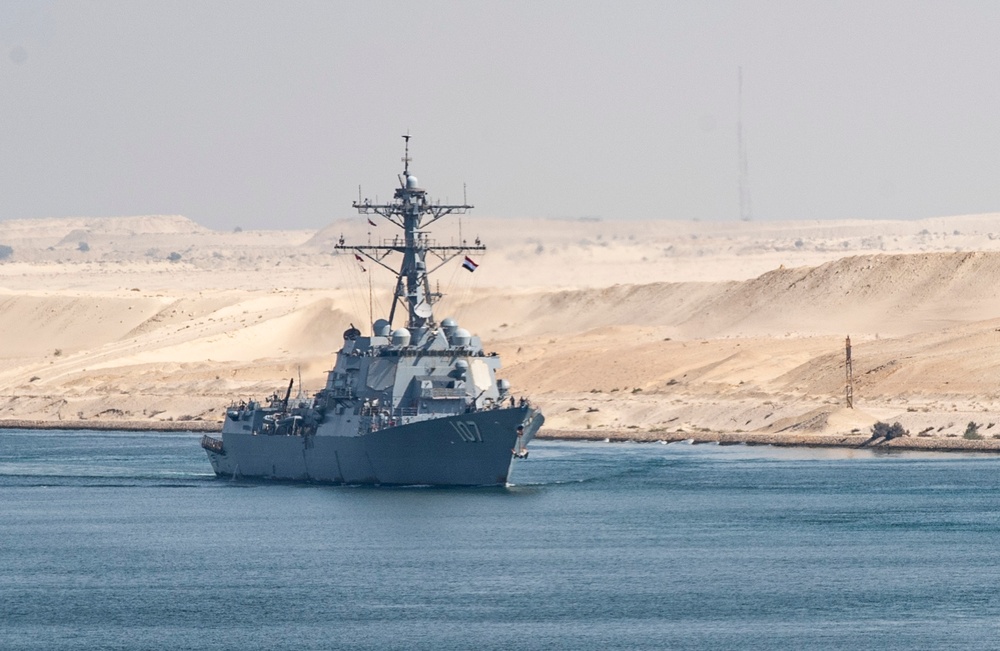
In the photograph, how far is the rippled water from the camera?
41.4 m

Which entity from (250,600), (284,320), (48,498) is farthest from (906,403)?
(284,320)

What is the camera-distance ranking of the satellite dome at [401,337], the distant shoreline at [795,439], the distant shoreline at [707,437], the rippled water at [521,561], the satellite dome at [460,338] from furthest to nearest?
the distant shoreline at [707,437] → the distant shoreline at [795,439] → the satellite dome at [460,338] → the satellite dome at [401,337] → the rippled water at [521,561]

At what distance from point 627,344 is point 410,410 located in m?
69.9

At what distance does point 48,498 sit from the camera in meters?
70.0

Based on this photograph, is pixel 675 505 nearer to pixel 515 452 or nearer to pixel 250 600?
pixel 515 452

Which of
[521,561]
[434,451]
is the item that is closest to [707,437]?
[434,451]

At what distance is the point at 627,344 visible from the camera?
5369 inches

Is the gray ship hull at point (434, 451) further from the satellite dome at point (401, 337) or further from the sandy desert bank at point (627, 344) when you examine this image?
the sandy desert bank at point (627, 344)

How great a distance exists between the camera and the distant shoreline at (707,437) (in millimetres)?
87062

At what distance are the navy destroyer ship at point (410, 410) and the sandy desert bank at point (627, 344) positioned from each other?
27325mm

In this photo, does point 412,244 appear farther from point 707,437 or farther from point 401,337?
point 707,437

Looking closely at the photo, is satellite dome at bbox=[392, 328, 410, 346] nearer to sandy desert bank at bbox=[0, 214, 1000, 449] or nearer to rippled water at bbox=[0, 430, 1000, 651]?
rippled water at bbox=[0, 430, 1000, 651]

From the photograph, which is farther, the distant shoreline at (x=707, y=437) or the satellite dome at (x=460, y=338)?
the distant shoreline at (x=707, y=437)

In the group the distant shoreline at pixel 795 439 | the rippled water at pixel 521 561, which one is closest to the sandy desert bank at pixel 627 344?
the distant shoreline at pixel 795 439
